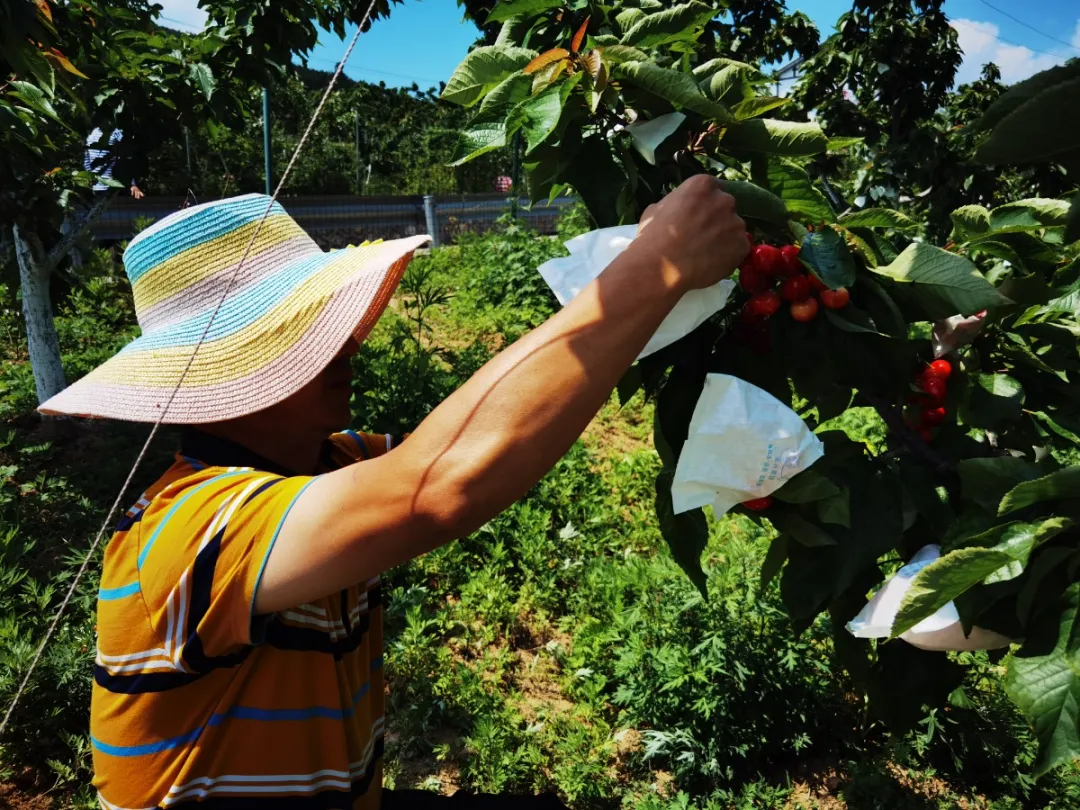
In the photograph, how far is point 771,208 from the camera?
101 centimetres

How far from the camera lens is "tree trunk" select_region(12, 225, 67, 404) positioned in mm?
3994

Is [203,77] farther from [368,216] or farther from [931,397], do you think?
[368,216]

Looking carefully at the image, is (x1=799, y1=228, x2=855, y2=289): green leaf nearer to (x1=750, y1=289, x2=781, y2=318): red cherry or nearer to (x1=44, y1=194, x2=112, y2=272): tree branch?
(x1=750, y1=289, x2=781, y2=318): red cherry

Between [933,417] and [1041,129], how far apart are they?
0.68 meters

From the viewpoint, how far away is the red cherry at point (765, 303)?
1082mm

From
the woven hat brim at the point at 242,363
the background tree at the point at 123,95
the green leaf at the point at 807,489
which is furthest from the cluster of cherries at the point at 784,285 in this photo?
the background tree at the point at 123,95

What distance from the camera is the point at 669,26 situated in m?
1.12

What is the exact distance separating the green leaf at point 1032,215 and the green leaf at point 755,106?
1.46ft

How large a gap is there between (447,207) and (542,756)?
14.8 meters

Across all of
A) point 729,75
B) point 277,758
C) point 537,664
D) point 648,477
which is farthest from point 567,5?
point 648,477

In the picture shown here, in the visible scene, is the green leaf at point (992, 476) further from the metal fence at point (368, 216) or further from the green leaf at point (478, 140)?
the metal fence at point (368, 216)

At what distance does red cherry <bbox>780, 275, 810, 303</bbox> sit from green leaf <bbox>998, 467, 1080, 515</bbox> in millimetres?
362

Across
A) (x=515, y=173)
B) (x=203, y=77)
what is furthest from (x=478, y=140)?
(x=515, y=173)

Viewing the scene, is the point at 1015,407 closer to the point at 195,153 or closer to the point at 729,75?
the point at 729,75
